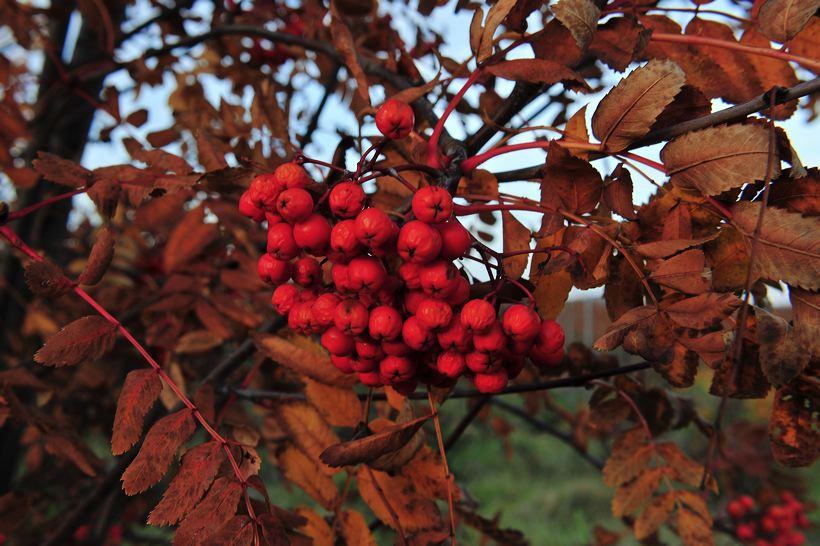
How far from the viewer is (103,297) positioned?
155 cm

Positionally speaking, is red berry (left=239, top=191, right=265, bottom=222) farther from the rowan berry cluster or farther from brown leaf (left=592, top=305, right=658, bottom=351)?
the rowan berry cluster

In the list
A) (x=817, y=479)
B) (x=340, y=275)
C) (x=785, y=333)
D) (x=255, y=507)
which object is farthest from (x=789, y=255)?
(x=817, y=479)

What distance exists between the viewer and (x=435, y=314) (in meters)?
0.58

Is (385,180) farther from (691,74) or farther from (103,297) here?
(103,297)

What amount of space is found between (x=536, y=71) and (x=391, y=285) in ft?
0.86

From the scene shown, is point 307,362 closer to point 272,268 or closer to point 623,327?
point 272,268

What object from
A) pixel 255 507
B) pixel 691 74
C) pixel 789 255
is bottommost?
pixel 255 507

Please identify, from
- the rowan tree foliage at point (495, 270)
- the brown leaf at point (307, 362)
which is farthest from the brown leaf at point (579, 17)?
the brown leaf at point (307, 362)

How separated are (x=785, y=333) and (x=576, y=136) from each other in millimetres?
266

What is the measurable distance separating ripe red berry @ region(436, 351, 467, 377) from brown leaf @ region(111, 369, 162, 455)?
30 centimetres

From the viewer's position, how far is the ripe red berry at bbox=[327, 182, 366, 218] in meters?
0.56

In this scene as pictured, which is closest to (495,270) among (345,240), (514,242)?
(514,242)

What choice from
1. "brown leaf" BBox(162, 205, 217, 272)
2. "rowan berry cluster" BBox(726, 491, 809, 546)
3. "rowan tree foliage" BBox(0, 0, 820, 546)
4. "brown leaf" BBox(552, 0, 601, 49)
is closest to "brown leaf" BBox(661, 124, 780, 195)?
"rowan tree foliage" BBox(0, 0, 820, 546)

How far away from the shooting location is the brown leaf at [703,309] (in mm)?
563
